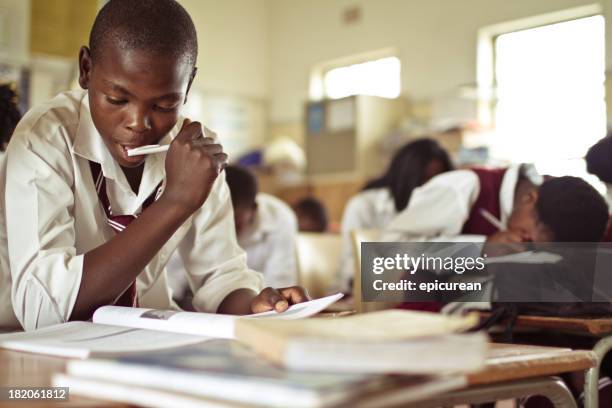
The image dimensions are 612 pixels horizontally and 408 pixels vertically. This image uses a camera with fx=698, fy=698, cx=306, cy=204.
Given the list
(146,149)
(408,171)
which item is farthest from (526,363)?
(408,171)

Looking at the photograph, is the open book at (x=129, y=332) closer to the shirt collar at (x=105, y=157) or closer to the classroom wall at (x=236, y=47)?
the shirt collar at (x=105, y=157)

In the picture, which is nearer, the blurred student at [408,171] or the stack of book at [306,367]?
the stack of book at [306,367]

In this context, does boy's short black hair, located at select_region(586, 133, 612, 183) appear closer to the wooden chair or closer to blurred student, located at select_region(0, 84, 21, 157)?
the wooden chair

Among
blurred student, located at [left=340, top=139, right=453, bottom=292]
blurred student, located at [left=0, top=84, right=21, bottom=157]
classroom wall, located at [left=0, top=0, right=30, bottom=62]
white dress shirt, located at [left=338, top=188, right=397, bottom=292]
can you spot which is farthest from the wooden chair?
classroom wall, located at [left=0, top=0, right=30, bottom=62]

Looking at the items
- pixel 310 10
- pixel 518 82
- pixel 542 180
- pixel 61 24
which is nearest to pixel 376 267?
pixel 542 180

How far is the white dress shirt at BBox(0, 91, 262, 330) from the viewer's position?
35.9 inches

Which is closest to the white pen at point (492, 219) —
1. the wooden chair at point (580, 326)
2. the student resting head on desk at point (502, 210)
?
the student resting head on desk at point (502, 210)

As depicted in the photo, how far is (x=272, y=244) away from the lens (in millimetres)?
2934

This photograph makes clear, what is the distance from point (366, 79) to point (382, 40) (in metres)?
0.43

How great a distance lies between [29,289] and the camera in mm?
909

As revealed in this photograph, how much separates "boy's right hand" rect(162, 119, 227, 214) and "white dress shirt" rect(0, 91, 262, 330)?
0.50ft

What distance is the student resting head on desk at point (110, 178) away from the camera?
90 cm

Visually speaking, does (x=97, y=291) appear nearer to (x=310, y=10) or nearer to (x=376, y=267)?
(x=376, y=267)

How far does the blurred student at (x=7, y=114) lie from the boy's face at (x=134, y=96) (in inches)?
12.4
